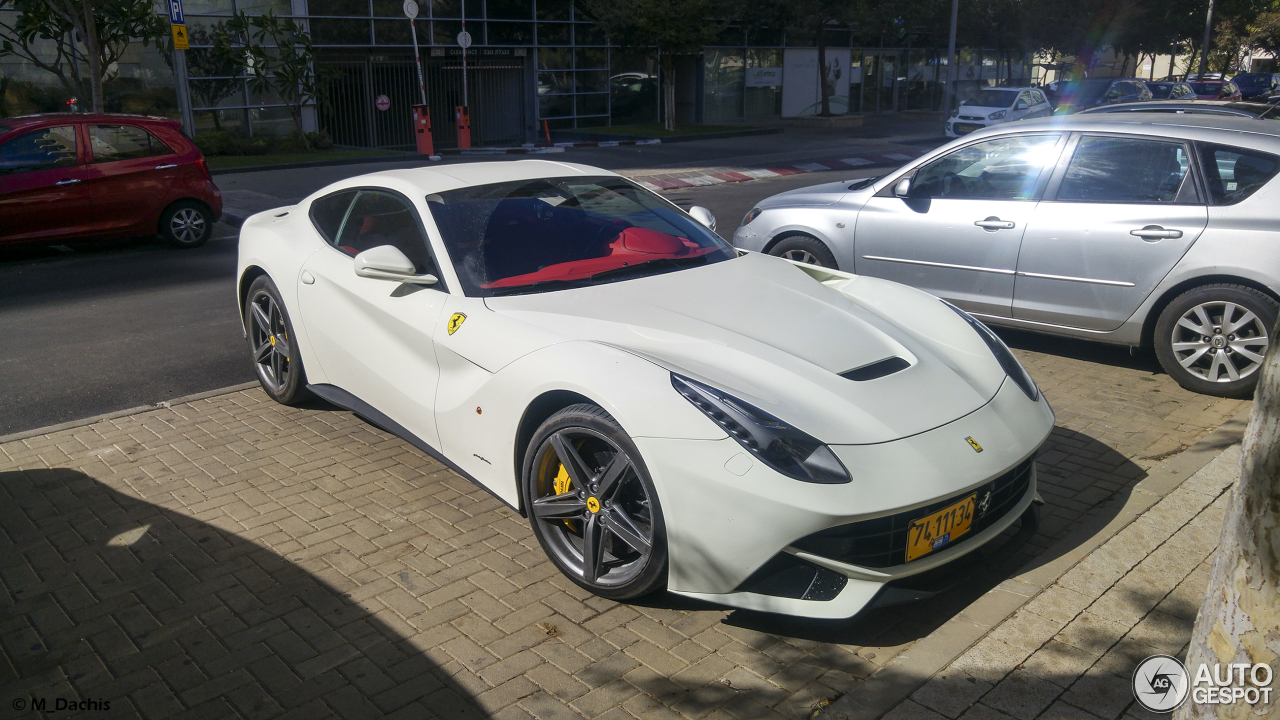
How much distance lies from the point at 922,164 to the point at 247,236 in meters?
4.83

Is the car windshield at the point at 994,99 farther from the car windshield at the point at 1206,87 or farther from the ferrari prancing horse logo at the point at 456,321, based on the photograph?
the ferrari prancing horse logo at the point at 456,321

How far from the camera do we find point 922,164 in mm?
7035

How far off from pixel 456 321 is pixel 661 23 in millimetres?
24892

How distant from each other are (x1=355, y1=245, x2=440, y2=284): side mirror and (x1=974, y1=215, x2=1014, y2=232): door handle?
4.04m

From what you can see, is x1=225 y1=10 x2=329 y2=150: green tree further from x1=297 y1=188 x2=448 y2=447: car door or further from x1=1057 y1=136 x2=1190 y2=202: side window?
x1=1057 y1=136 x2=1190 y2=202: side window

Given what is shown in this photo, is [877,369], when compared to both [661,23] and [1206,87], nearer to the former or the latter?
[661,23]

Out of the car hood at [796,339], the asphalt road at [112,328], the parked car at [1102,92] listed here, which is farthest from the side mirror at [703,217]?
the parked car at [1102,92]

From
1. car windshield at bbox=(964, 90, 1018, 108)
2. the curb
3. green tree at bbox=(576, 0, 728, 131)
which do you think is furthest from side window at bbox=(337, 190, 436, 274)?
car windshield at bbox=(964, 90, 1018, 108)

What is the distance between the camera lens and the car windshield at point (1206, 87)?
36.2 metres

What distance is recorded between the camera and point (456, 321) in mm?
4180

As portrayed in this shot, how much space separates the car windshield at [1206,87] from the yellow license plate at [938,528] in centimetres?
3979

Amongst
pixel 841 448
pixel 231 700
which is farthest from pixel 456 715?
pixel 841 448

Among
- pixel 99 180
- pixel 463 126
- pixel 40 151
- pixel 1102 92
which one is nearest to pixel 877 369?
pixel 99 180

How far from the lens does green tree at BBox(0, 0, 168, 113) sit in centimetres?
1770
